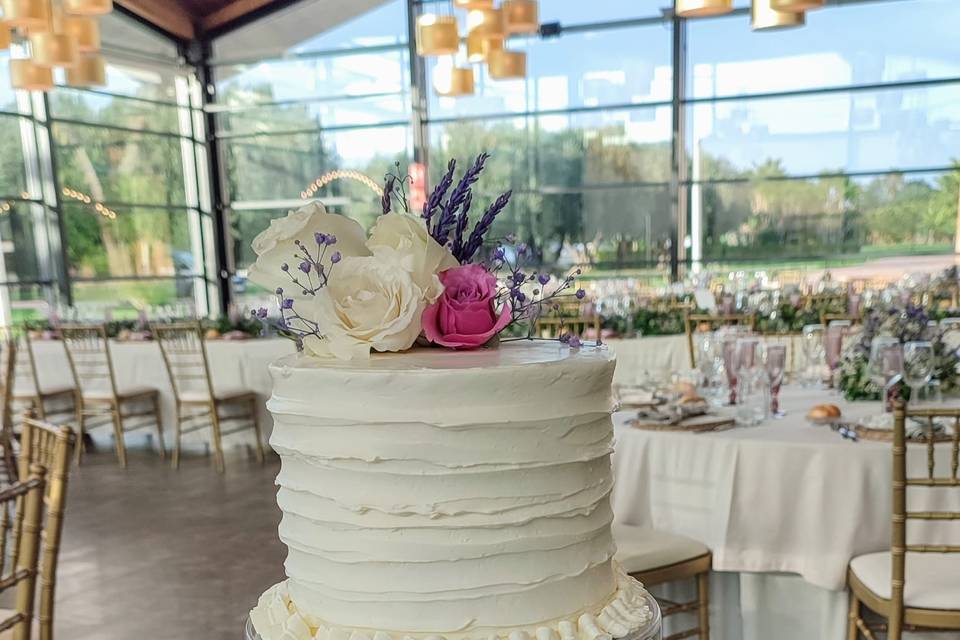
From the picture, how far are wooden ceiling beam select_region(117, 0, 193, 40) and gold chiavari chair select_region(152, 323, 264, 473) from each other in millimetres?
6144

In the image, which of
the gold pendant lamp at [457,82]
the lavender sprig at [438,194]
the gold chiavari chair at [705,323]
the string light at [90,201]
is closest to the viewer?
the lavender sprig at [438,194]

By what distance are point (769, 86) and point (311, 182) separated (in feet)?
19.3

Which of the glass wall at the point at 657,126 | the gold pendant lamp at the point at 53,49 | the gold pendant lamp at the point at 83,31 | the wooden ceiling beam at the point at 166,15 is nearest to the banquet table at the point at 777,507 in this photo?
the gold pendant lamp at the point at 53,49

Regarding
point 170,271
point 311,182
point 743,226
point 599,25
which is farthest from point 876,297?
point 170,271

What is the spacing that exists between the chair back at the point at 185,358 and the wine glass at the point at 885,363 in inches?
154

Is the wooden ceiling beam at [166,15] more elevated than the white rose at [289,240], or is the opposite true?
the wooden ceiling beam at [166,15]

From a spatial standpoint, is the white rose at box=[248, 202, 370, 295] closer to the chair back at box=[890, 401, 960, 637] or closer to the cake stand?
the cake stand

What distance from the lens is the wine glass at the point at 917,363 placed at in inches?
91.0

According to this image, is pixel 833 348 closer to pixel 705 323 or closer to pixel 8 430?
pixel 705 323

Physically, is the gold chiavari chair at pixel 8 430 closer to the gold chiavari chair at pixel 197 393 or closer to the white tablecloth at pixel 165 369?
the gold chiavari chair at pixel 197 393

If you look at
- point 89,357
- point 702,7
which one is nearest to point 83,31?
point 89,357

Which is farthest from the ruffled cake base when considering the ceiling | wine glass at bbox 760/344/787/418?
the ceiling

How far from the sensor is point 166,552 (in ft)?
11.9

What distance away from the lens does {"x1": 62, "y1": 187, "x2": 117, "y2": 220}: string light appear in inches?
359
